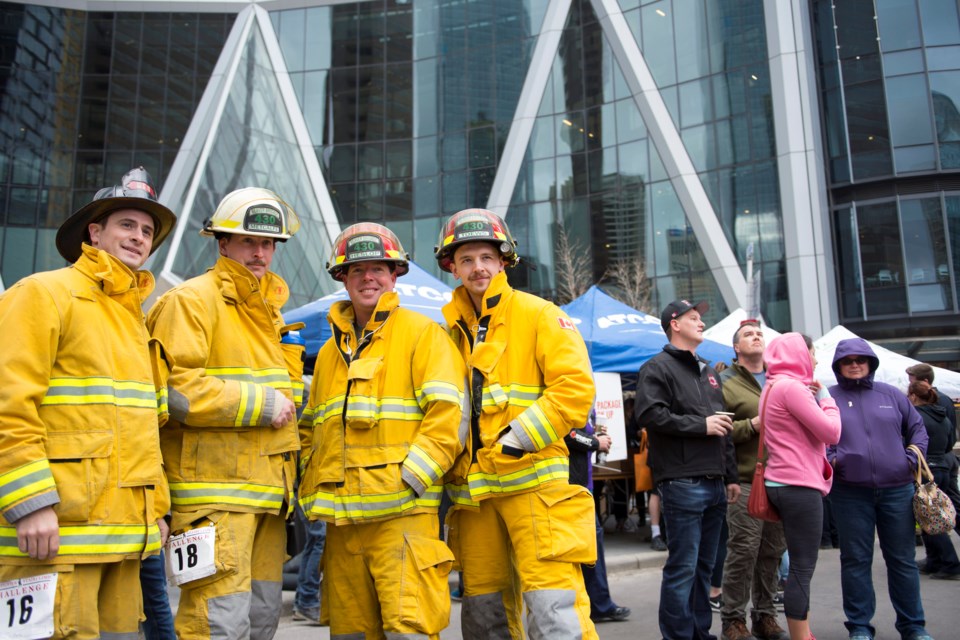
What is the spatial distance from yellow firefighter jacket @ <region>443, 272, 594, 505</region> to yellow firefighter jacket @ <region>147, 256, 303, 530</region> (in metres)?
0.91

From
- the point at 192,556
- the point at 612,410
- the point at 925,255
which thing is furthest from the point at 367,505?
the point at 925,255

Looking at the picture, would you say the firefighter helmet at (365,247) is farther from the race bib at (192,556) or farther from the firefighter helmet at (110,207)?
the race bib at (192,556)

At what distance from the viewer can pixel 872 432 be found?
204 inches

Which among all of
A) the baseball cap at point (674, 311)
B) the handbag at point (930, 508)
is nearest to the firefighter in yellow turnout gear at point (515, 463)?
the baseball cap at point (674, 311)

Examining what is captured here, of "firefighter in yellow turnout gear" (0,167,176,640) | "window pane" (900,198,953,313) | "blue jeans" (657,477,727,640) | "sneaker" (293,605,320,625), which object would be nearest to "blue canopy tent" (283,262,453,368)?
"sneaker" (293,605,320,625)

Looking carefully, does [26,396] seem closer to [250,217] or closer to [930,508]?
[250,217]

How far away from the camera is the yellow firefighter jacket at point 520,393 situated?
3607 mm

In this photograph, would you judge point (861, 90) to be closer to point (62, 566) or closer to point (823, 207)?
point (823, 207)

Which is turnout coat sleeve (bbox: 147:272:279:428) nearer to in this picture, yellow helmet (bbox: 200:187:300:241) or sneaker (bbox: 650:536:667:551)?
yellow helmet (bbox: 200:187:300:241)

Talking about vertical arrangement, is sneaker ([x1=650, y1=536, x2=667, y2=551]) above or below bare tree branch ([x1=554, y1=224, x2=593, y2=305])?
below

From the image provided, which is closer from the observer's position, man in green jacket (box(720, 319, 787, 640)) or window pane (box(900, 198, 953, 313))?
man in green jacket (box(720, 319, 787, 640))

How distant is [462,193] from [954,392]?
20846 mm

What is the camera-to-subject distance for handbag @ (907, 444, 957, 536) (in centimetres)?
544

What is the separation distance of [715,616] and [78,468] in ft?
16.6
